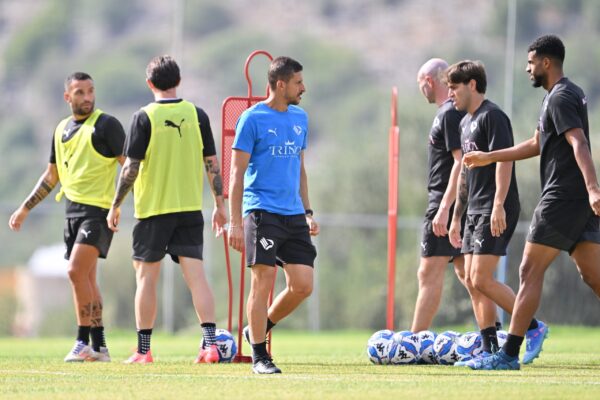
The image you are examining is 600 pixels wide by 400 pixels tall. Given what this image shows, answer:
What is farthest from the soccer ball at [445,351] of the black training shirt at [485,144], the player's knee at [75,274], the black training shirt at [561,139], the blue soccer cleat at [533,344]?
the player's knee at [75,274]

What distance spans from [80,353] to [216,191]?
75.9 inches

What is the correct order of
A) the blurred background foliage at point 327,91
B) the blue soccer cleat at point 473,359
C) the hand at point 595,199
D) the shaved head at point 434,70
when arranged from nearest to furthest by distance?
the hand at point 595,199 → the blue soccer cleat at point 473,359 → the shaved head at point 434,70 → the blurred background foliage at point 327,91

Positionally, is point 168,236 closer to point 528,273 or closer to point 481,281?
point 481,281

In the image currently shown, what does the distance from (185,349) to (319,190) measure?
2763 centimetres

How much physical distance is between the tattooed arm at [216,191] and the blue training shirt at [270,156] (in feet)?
3.20

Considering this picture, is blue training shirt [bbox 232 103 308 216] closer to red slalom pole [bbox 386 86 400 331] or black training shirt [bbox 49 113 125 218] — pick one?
black training shirt [bbox 49 113 125 218]

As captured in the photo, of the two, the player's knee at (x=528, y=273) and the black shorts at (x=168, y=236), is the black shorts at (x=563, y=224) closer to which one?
the player's knee at (x=528, y=273)

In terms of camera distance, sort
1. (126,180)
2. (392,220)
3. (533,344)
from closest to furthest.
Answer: (126,180)
(533,344)
(392,220)

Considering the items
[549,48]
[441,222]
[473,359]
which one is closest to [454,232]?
[441,222]

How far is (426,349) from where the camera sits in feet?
36.6

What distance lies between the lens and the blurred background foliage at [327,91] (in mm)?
30578

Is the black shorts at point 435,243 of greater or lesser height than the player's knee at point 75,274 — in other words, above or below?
above

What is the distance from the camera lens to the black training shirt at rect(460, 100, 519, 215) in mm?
10562

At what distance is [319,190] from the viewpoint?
145 ft
